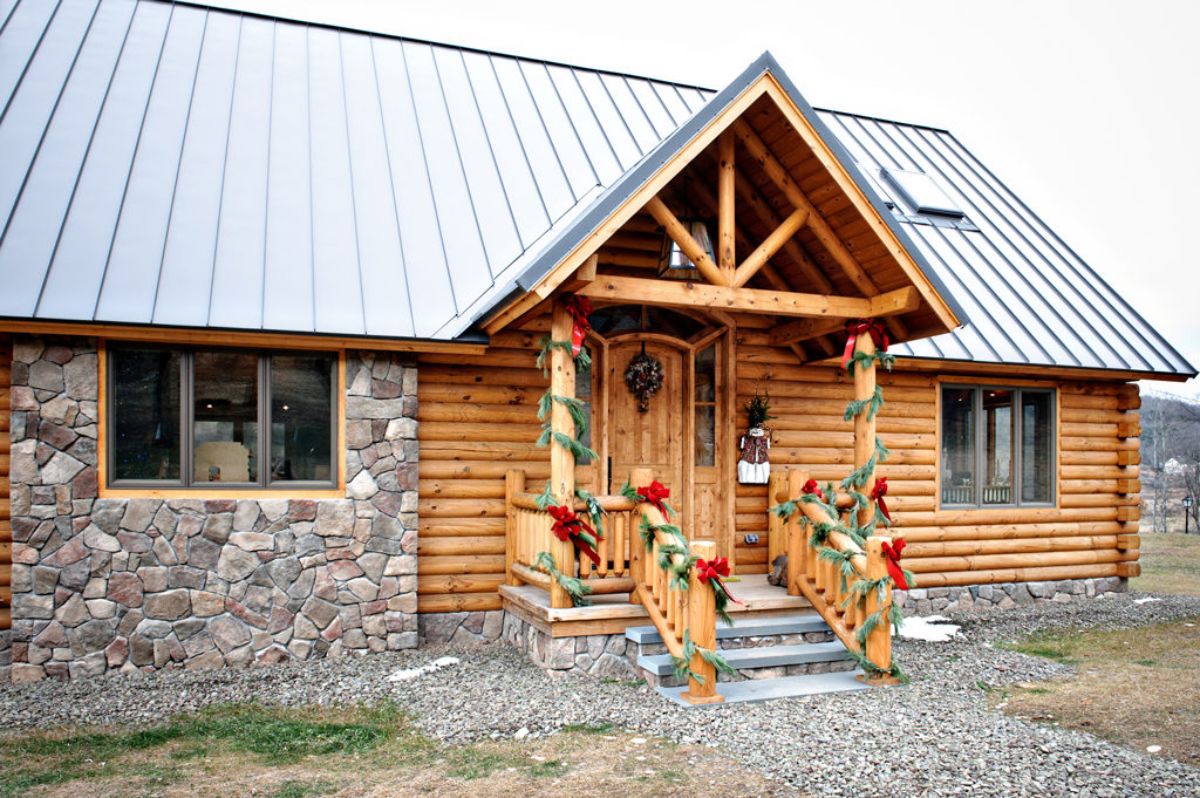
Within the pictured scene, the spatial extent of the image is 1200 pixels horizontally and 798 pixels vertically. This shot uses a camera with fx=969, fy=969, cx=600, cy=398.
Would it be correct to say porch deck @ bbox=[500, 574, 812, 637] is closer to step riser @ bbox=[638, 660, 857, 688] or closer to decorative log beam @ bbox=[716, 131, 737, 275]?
step riser @ bbox=[638, 660, 857, 688]

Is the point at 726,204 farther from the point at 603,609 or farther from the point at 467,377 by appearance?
the point at 603,609

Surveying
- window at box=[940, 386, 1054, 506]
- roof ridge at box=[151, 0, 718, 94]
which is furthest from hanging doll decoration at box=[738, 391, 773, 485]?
roof ridge at box=[151, 0, 718, 94]

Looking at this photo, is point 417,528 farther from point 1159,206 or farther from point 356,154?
point 1159,206

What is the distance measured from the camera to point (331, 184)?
9734mm

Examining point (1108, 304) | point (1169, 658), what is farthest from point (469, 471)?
point (1108, 304)

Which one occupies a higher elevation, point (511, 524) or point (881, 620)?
point (511, 524)

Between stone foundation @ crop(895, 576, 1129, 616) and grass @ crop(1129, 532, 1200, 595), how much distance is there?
4.53 ft

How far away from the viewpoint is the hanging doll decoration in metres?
10.1

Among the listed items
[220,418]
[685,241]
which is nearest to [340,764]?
[220,418]

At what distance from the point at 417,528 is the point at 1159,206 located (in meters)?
76.5

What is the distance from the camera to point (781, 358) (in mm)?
10570

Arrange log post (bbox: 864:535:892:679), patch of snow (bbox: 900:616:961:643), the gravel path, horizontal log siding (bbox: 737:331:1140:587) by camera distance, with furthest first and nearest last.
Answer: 1. horizontal log siding (bbox: 737:331:1140:587)
2. patch of snow (bbox: 900:616:961:643)
3. log post (bbox: 864:535:892:679)
4. the gravel path

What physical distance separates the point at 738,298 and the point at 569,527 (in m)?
2.37

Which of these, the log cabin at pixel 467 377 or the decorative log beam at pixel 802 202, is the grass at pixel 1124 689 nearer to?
the log cabin at pixel 467 377
